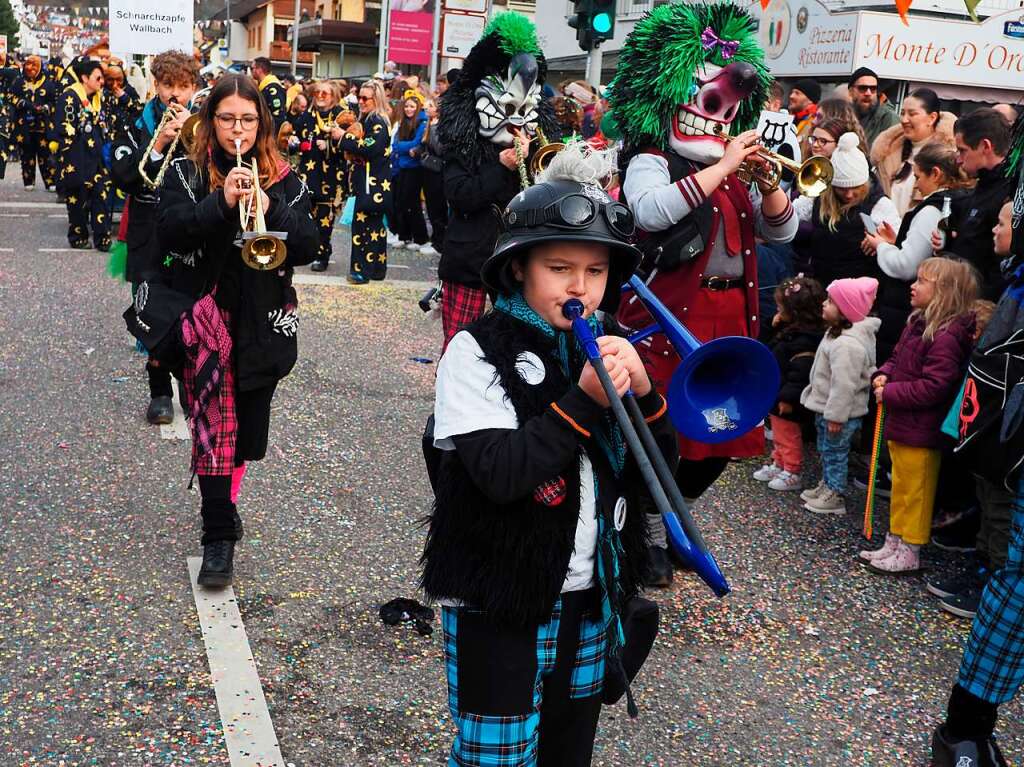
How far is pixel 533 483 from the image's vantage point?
2.21 meters

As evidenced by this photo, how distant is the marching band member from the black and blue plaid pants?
9.99 m

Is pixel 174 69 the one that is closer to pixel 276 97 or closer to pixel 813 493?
pixel 813 493

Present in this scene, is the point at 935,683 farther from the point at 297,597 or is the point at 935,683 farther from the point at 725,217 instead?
the point at 297,597

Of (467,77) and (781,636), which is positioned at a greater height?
(467,77)

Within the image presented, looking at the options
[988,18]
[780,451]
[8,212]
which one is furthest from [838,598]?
[988,18]

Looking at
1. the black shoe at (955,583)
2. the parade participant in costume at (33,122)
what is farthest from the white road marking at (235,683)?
the parade participant in costume at (33,122)

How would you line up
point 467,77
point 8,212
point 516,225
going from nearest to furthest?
point 516,225 < point 467,77 < point 8,212

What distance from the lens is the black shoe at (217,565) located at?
423cm

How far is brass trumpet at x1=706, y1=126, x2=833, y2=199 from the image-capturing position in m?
4.23

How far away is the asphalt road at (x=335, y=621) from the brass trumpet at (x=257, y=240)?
1.21 m

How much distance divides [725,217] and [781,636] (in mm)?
1543

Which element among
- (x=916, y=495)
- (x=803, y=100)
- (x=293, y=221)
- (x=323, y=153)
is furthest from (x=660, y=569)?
(x=323, y=153)

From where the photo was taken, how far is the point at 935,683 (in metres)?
3.97

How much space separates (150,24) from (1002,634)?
1001 cm
